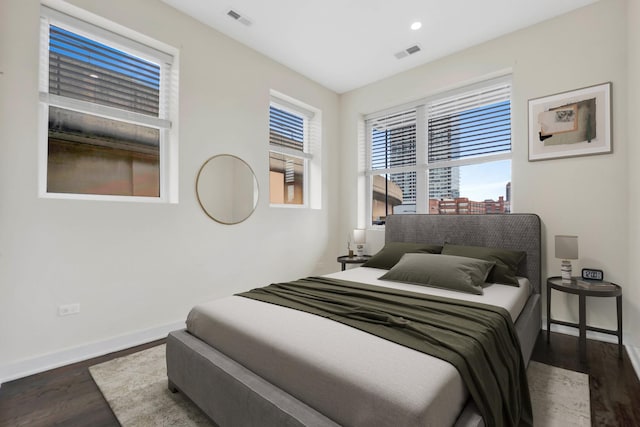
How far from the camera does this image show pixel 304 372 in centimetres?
125

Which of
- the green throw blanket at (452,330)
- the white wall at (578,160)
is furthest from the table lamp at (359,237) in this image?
the green throw blanket at (452,330)

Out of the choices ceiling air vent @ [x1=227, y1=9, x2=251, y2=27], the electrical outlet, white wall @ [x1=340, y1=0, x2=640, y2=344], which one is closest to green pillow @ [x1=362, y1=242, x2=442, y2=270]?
white wall @ [x1=340, y1=0, x2=640, y2=344]

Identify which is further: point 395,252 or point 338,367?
point 395,252

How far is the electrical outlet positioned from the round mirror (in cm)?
128

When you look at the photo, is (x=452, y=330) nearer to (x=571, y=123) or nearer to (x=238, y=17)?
(x=571, y=123)

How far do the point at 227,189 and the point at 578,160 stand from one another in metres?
3.42

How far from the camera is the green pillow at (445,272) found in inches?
91.4

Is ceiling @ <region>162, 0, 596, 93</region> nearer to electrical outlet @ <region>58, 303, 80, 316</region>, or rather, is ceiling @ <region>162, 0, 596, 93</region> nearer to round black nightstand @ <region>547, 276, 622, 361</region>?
round black nightstand @ <region>547, 276, 622, 361</region>

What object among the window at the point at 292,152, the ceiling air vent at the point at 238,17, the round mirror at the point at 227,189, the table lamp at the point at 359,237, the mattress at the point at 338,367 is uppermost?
the ceiling air vent at the point at 238,17

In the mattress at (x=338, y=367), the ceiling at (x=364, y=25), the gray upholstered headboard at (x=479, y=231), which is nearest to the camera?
the mattress at (x=338, y=367)

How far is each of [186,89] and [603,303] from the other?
4297mm

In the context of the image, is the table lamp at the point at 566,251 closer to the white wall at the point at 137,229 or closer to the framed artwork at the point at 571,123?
the framed artwork at the point at 571,123

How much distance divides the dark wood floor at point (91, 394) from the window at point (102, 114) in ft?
4.35

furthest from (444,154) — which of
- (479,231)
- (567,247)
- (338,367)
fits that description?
(338,367)
